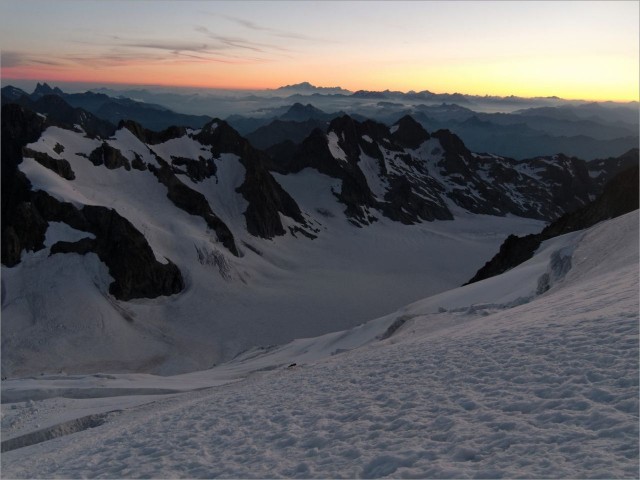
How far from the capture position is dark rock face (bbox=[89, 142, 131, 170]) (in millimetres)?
76188

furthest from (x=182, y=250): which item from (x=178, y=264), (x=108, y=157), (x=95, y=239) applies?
(x=108, y=157)

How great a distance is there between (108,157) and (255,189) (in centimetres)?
2931

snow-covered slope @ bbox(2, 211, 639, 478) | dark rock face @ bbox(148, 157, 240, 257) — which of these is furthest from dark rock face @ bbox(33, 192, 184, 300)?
snow-covered slope @ bbox(2, 211, 639, 478)

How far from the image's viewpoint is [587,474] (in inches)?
293

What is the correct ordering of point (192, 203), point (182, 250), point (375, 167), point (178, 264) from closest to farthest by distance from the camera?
point (178, 264) → point (182, 250) → point (192, 203) → point (375, 167)

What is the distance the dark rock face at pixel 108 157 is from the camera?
7619 cm

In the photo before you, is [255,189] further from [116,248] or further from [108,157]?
[116,248]

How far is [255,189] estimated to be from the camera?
9856 cm

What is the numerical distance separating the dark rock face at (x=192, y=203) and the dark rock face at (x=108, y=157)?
4.83 metres

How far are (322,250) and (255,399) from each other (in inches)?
3227

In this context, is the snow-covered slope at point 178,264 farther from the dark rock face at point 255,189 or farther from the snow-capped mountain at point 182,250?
the dark rock face at point 255,189

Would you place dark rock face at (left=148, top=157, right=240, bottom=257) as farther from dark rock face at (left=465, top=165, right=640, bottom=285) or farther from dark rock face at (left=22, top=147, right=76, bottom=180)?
dark rock face at (left=465, top=165, right=640, bottom=285)

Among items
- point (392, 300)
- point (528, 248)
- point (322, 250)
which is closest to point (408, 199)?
point (322, 250)

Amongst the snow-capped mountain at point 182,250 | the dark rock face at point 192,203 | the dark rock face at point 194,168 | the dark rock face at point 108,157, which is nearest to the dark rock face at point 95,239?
the snow-capped mountain at point 182,250
